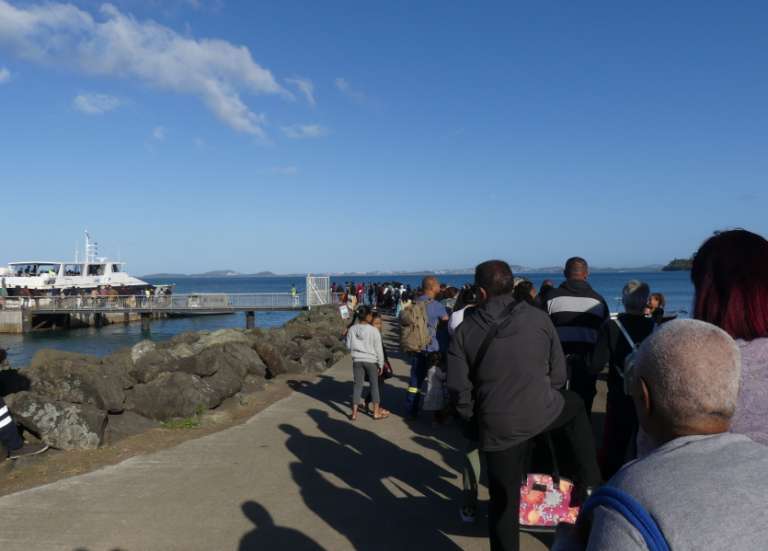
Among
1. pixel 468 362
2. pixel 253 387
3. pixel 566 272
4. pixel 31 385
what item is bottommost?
pixel 253 387

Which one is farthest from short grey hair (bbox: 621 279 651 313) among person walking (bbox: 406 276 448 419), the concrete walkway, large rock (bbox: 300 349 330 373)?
large rock (bbox: 300 349 330 373)

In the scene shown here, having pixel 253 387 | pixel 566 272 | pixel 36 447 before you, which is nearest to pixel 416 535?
pixel 566 272

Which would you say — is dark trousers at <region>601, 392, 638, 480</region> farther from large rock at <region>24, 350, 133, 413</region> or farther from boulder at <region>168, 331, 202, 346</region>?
boulder at <region>168, 331, 202, 346</region>

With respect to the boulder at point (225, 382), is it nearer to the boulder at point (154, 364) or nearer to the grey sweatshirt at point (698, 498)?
the boulder at point (154, 364)

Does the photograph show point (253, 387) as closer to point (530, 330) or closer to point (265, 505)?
point (265, 505)

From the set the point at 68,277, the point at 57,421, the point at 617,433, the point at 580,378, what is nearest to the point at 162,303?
the point at 68,277

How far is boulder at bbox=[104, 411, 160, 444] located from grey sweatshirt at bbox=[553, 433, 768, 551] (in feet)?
22.1

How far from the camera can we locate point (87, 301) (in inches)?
1601

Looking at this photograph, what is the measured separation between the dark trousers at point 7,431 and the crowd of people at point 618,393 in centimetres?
385

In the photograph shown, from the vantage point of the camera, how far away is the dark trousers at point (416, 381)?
8344 mm

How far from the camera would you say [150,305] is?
3819 cm

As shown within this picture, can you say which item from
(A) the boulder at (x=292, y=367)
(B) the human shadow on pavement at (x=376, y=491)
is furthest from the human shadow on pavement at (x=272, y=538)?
(A) the boulder at (x=292, y=367)

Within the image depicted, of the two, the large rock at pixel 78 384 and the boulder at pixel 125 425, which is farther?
the large rock at pixel 78 384

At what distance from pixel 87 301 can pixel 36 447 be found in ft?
124
